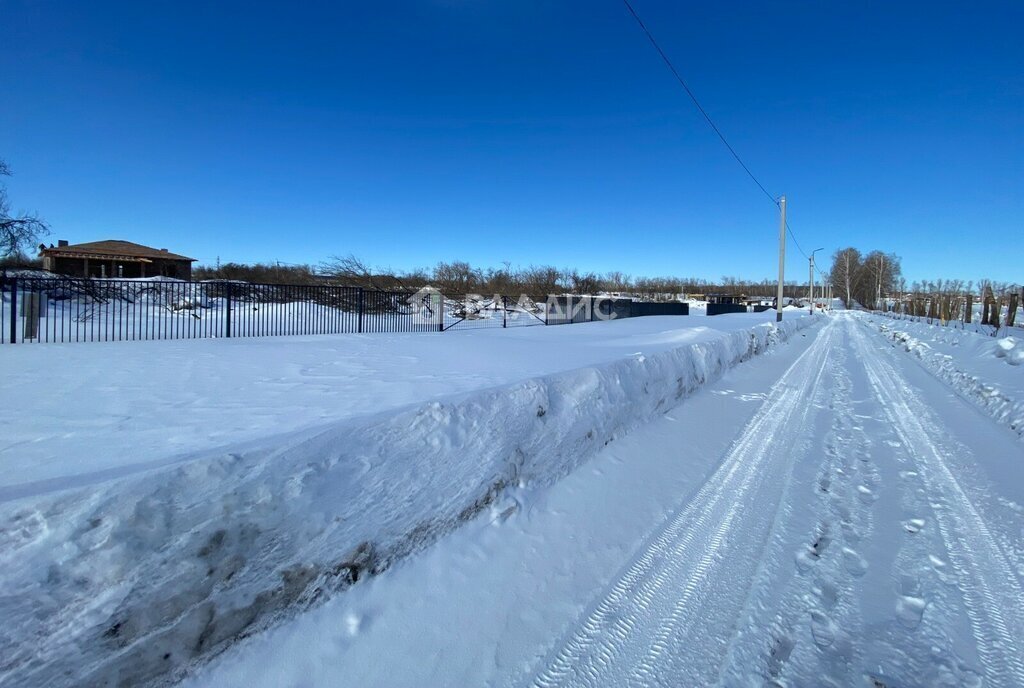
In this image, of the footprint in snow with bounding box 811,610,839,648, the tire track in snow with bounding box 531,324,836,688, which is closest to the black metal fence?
the tire track in snow with bounding box 531,324,836,688

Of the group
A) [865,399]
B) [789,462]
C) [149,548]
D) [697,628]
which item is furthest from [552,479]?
[865,399]

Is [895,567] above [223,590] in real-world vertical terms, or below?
below

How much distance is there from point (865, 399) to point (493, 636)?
9276 mm

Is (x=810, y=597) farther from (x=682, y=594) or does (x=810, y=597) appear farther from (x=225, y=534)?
(x=225, y=534)

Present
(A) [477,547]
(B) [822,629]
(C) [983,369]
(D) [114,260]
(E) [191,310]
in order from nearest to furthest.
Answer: (B) [822,629], (A) [477,547], (C) [983,369], (E) [191,310], (D) [114,260]

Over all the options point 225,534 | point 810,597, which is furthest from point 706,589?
point 225,534

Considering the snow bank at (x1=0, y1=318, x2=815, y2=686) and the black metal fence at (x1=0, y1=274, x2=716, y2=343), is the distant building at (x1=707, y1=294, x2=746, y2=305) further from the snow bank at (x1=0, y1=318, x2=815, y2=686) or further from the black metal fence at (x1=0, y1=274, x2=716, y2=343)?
the snow bank at (x1=0, y1=318, x2=815, y2=686)

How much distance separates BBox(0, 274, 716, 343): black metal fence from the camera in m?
Result: 11.9

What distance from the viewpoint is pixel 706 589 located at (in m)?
3.05

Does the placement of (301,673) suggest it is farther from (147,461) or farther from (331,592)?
(147,461)

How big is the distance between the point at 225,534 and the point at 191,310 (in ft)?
50.8

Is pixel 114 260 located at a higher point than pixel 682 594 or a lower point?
higher

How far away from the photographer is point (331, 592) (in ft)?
9.23

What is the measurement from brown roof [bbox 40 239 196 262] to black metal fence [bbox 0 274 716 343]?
35083 mm
